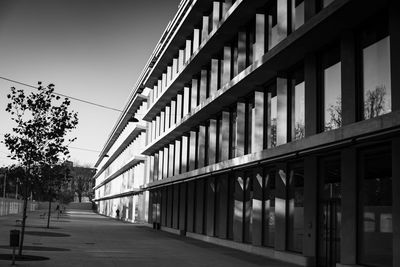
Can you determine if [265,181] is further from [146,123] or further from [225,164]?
[146,123]

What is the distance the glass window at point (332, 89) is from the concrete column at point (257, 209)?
5.90 meters

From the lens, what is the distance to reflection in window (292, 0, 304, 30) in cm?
2002

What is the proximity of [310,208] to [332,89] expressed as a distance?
399 centimetres

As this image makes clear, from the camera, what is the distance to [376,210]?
15.1m

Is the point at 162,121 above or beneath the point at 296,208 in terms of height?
above

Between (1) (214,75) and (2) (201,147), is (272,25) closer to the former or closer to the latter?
(1) (214,75)

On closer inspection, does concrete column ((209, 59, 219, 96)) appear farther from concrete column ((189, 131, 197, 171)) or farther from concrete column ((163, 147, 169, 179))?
concrete column ((163, 147, 169, 179))

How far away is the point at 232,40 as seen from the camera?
2817 cm

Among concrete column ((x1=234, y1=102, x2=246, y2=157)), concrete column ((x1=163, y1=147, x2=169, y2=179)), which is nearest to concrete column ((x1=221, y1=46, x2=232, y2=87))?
concrete column ((x1=234, y1=102, x2=246, y2=157))

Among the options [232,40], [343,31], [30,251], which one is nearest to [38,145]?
[30,251]

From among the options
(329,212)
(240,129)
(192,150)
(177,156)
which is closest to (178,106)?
(177,156)

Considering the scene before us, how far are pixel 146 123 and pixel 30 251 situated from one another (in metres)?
37.4

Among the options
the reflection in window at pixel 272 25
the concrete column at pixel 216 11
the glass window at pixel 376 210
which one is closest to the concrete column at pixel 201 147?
the concrete column at pixel 216 11

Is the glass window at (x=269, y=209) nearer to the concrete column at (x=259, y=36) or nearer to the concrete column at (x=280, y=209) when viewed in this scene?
the concrete column at (x=280, y=209)
